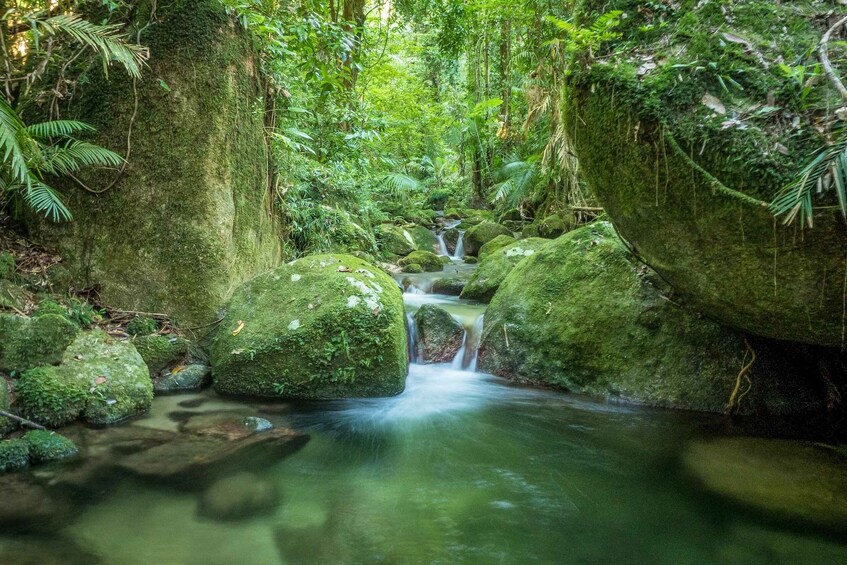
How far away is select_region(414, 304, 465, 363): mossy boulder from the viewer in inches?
235

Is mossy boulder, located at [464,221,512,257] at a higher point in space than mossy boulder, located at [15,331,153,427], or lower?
higher

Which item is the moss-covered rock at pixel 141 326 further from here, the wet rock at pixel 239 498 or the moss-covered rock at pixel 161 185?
the wet rock at pixel 239 498

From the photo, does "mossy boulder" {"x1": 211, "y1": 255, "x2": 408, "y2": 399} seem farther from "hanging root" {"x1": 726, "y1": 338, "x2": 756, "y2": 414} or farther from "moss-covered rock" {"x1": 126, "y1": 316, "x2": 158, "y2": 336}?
"hanging root" {"x1": 726, "y1": 338, "x2": 756, "y2": 414}

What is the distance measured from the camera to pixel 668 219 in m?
3.35

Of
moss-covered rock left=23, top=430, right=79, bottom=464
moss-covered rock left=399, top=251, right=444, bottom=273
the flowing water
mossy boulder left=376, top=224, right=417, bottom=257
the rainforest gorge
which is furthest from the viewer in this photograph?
mossy boulder left=376, top=224, right=417, bottom=257

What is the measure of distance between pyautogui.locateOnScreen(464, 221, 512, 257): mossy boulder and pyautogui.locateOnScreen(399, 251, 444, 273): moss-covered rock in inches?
69.3

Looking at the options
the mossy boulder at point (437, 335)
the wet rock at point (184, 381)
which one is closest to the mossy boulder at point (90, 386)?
the wet rock at point (184, 381)

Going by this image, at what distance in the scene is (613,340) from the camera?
4.81m

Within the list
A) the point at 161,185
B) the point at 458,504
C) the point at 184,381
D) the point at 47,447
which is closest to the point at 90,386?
the point at 47,447

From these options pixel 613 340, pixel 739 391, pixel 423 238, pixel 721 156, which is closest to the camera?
pixel 721 156

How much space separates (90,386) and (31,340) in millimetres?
513

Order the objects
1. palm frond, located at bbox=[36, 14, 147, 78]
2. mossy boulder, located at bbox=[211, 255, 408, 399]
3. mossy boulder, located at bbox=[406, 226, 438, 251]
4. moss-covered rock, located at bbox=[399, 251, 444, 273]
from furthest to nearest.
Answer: mossy boulder, located at bbox=[406, 226, 438, 251] → moss-covered rock, located at bbox=[399, 251, 444, 273] → mossy boulder, located at bbox=[211, 255, 408, 399] → palm frond, located at bbox=[36, 14, 147, 78]

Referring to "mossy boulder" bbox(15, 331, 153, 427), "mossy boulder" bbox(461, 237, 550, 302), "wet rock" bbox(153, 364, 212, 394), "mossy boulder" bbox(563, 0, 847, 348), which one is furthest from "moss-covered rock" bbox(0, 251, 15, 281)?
"mossy boulder" bbox(461, 237, 550, 302)

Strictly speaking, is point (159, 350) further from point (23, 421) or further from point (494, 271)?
point (494, 271)
